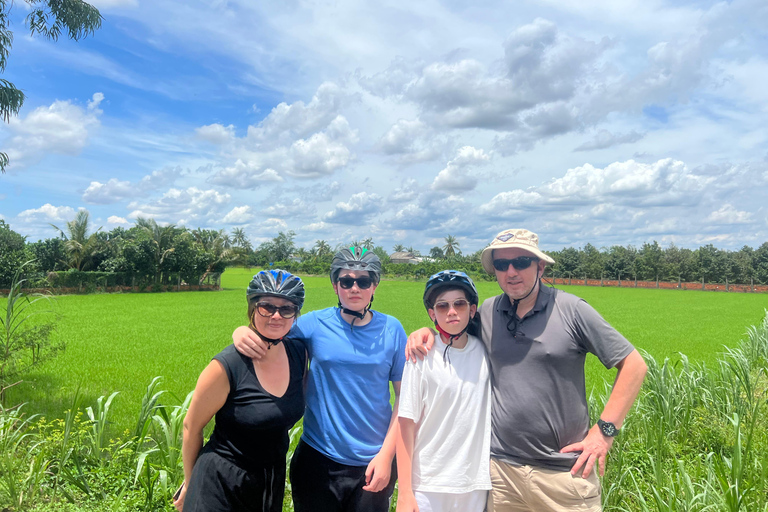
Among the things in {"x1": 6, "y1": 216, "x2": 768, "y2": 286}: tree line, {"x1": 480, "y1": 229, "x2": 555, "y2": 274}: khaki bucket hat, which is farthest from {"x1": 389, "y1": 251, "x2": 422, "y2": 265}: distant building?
{"x1": 480, "y1": 229, "x2": 555, "y2": 274}: khaki bucket hat

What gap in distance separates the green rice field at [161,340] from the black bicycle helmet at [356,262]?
2.94m

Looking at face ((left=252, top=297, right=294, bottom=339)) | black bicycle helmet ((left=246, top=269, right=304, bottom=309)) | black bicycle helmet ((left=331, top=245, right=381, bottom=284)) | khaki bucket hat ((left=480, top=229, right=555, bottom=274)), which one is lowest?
face ((left=252, top=297, right=294, bottom=339))

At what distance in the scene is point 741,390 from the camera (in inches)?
210

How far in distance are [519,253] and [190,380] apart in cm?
843

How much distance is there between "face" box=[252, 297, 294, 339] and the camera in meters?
2.31

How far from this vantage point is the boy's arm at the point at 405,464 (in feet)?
6.95

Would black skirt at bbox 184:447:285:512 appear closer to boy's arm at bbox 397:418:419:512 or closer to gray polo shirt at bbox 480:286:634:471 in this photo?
boy's arm at bbox 397:418:419:512

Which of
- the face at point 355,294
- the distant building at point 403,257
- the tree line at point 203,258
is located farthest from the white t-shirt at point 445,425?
the distant building at point 403,257

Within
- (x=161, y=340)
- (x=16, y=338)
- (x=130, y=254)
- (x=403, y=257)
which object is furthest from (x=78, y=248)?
(x=403, y=257)

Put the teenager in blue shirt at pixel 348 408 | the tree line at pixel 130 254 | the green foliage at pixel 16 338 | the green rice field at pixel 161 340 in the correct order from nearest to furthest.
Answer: the teenager in blue shirt at pixel 348 408, the green foliage at pixel 16 338, the green rice field at pixel 161 340, the tree line at pixel 130 254

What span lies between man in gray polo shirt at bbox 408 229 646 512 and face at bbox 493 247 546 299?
0.07 ft

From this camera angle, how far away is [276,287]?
2.34 meters

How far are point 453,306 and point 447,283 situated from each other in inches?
4.5

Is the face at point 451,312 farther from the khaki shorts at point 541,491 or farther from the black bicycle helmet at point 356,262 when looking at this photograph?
the khaki shorts at point 541,491
